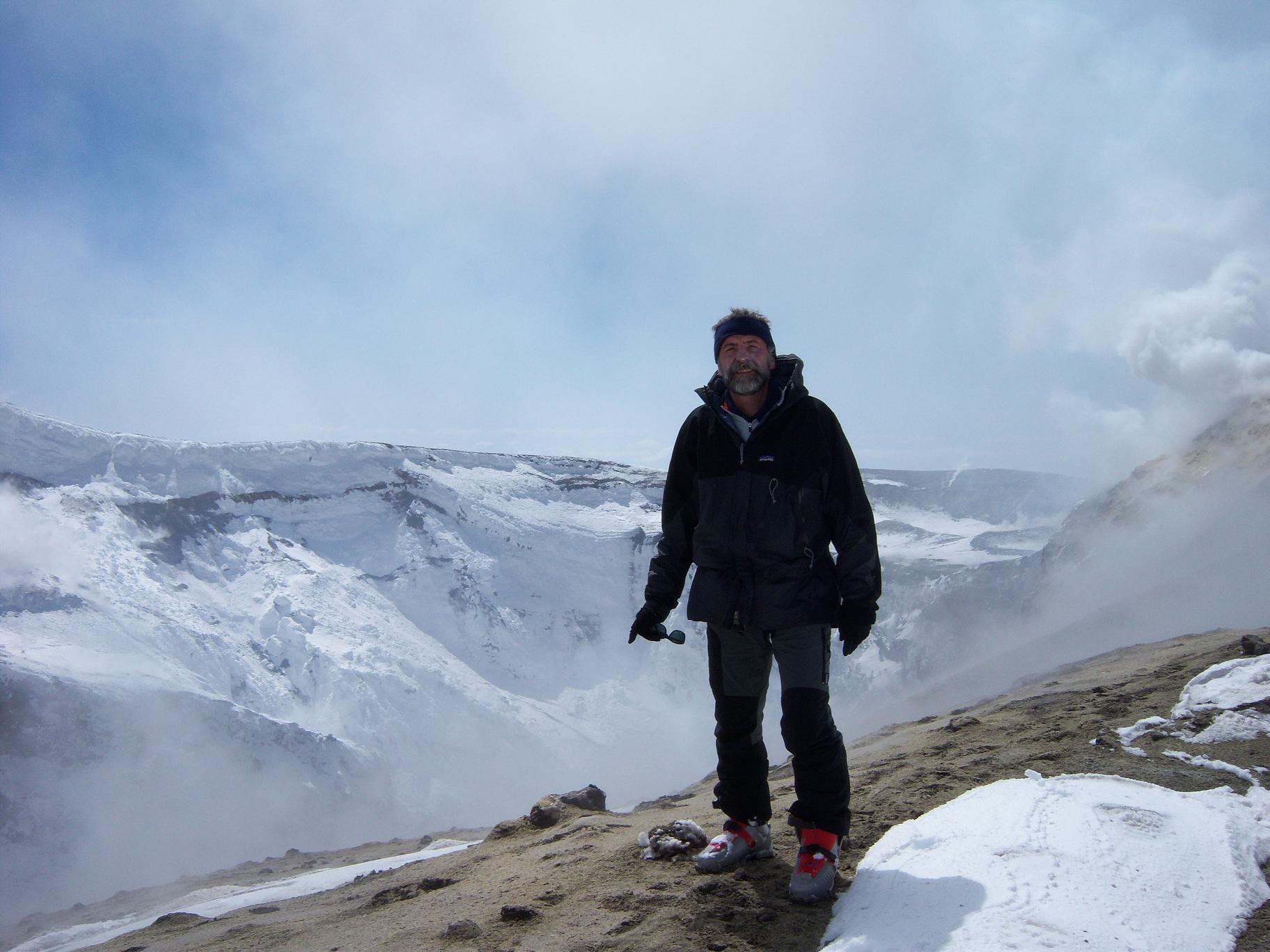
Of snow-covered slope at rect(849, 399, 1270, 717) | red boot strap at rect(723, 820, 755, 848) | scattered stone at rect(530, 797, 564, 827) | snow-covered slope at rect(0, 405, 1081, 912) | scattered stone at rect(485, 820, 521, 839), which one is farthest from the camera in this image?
snow-covered slope at rect(0, 405, 1081, 912)

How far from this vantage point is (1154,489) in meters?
44.8

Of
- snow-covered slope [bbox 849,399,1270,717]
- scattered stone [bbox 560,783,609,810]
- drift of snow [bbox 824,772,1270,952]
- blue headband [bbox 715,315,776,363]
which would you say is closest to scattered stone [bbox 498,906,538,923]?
drift of snow [bbox 824,772,1270,952]

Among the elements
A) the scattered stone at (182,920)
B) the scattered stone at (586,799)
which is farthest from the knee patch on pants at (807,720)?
the scattered stone at (182,920)

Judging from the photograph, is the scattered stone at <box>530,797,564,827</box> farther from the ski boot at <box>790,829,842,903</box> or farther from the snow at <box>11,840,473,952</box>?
the ski boot at <box>790,829,842,903</box>

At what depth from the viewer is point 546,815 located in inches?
207

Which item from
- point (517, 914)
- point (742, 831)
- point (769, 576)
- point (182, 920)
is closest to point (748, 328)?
point (769, 576)

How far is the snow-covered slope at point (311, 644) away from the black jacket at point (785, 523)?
44.7 meters

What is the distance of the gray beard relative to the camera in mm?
3334

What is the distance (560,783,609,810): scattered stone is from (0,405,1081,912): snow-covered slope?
4129 centimetres

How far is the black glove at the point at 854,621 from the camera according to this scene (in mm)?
3045

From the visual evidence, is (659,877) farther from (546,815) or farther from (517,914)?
(546,815)

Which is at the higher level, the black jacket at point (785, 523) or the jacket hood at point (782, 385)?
the jacket hood at point (782, 385)

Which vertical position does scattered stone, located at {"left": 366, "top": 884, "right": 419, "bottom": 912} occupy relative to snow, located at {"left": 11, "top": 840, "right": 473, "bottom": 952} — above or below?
above

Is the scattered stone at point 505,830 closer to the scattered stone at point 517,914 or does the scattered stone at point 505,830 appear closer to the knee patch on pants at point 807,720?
the scattered stone at point 517,914
